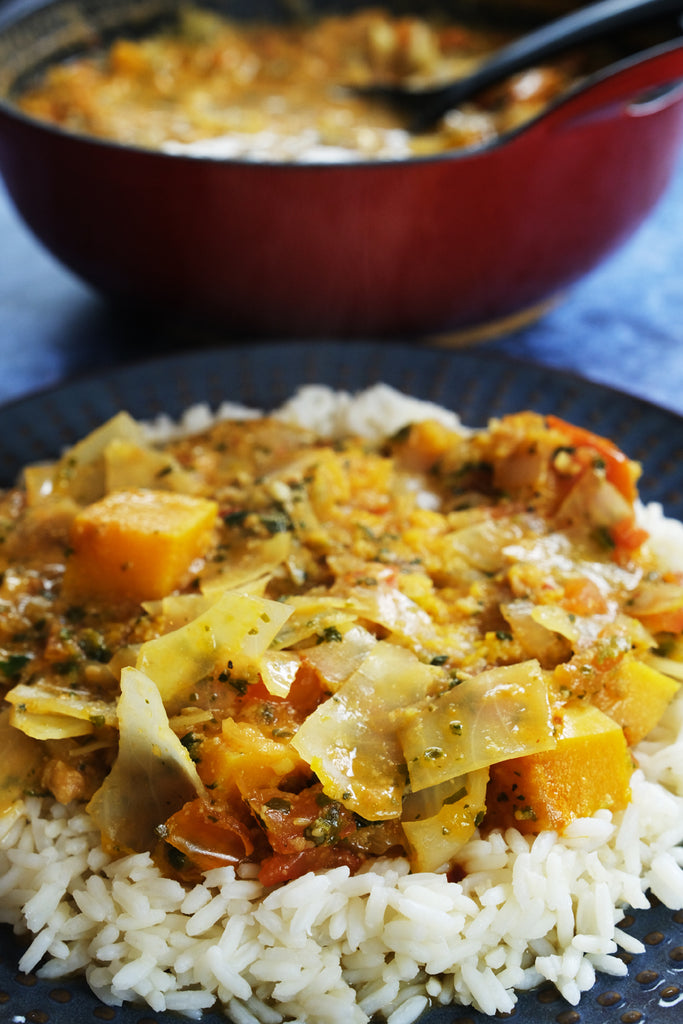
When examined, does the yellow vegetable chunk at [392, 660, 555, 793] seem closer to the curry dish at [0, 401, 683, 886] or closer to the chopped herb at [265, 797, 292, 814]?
the curry dish at [0, 401, 683, 886]

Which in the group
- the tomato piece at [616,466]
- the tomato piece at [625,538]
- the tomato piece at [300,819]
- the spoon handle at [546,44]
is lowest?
the tomato piece at [300,819]

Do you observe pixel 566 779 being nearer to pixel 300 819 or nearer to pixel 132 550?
pixel 300 819

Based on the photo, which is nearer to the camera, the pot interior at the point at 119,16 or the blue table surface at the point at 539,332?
the blue table surface at the point at 539,332

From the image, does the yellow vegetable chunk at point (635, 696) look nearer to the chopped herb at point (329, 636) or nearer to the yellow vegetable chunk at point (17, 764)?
the chopped herb at point (329, 636)

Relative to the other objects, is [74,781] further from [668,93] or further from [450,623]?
[668,93]

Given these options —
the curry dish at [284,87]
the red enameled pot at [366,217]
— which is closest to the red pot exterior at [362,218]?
the red enameled pot at [366,217]

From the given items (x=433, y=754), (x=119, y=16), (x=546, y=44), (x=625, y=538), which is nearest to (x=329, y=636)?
(x=433, y=754)

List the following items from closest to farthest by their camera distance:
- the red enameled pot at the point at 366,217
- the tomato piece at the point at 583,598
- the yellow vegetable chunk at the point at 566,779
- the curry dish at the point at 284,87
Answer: the yellow vegetable chunk at the point at 566,779, the tomato piece at the point at 583,598, the red enameled pot at the point at 366,217, the curry dish at the point at 284,87
